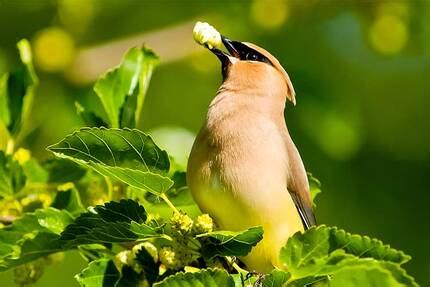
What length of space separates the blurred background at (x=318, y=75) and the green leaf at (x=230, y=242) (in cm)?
279

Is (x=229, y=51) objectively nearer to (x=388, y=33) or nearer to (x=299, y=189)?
(x=299, y=189)

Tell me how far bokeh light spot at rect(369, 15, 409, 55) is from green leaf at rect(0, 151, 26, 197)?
2.90 m

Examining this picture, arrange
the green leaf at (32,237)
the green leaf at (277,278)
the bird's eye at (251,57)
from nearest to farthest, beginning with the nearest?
the green leaf at (277,278) < the green leaf at (32,237) < the bird's eye at (251,57)

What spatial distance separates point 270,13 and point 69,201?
2.78 m

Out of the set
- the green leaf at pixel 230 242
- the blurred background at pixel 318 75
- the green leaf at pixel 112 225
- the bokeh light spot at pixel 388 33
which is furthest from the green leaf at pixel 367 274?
the bokeh light spot at pixel 388 33

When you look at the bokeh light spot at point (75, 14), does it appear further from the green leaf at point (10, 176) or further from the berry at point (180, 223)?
the berry at point (180, 223)

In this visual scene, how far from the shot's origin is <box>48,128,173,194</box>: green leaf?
2961mm

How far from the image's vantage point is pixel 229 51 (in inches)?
165

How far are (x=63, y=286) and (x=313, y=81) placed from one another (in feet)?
5.92

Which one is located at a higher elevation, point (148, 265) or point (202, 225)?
point (202, 225)

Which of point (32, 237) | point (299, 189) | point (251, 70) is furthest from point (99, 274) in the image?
point (251, 70)

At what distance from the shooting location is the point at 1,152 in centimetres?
369

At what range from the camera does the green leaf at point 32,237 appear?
327 centimetres

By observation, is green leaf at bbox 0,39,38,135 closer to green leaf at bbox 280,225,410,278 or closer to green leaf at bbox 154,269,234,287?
green leaf at bbox 154,269,234,287
